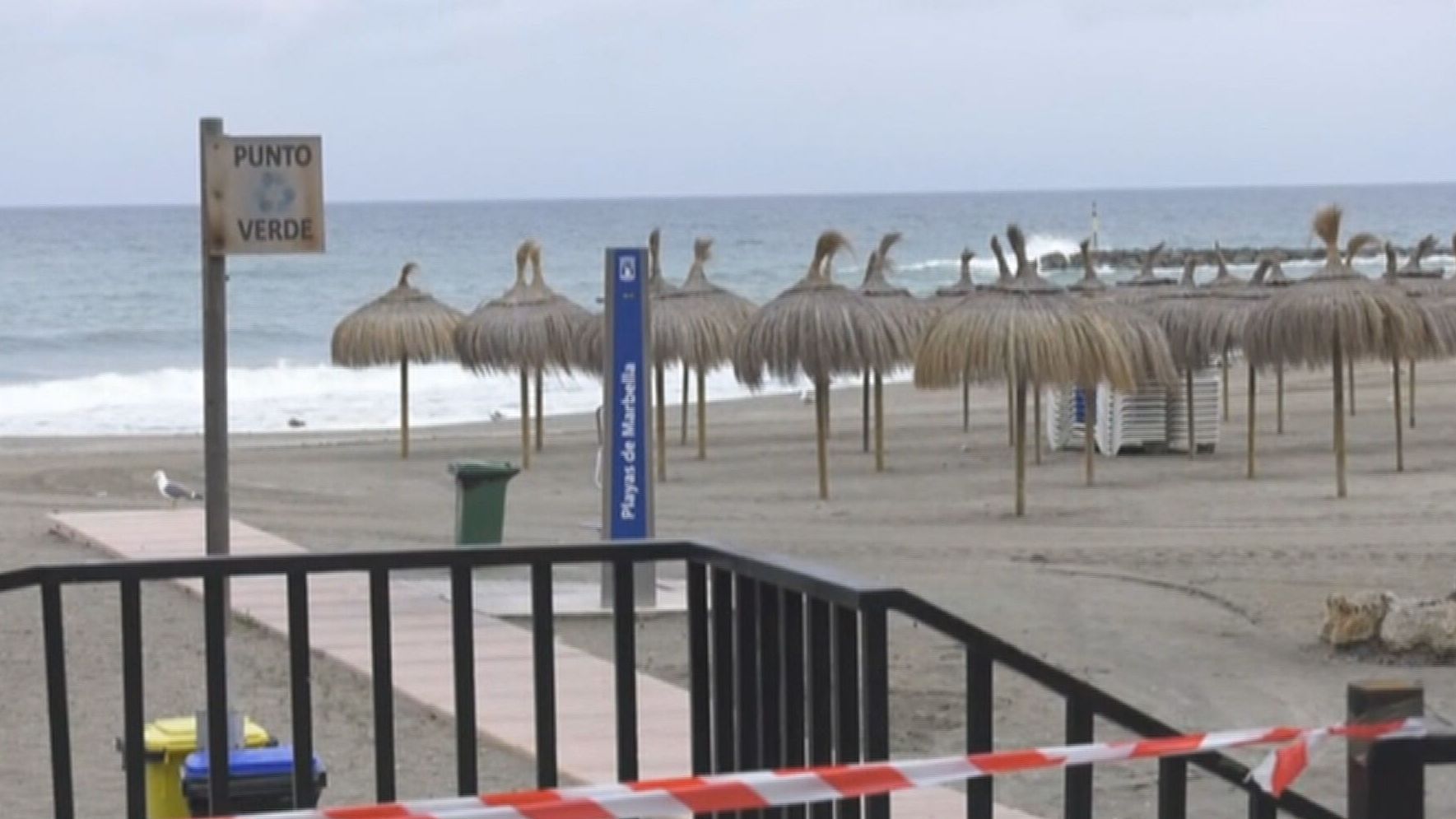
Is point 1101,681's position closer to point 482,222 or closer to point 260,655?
point 260,655

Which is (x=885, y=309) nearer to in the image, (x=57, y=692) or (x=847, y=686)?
(x=57, y=692)

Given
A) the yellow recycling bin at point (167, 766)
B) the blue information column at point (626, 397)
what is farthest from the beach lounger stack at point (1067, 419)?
the yellow recycling bin at point (167, 766)

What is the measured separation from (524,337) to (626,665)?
18.3 meters

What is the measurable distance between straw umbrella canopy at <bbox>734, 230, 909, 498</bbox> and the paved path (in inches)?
257

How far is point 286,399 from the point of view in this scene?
3675 cm

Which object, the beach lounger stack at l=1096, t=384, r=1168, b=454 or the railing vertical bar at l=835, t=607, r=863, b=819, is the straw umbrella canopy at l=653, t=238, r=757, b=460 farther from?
the railing vertical bar at l=835, t=607, r=863, b=819

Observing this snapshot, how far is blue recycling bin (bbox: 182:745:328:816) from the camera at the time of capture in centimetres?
543

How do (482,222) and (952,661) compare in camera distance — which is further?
(482,222)

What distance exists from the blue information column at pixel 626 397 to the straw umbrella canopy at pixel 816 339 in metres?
7.89

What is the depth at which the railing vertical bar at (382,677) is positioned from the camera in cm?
425

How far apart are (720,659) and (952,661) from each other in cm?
639

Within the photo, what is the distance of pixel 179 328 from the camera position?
53.6 metres

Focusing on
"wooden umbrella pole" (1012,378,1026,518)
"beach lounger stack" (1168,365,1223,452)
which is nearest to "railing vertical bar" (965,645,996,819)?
"wooden umbrella pole" (1012,378,1026,518)

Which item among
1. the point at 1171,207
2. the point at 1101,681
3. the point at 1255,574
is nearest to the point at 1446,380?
the point at 1255,574
